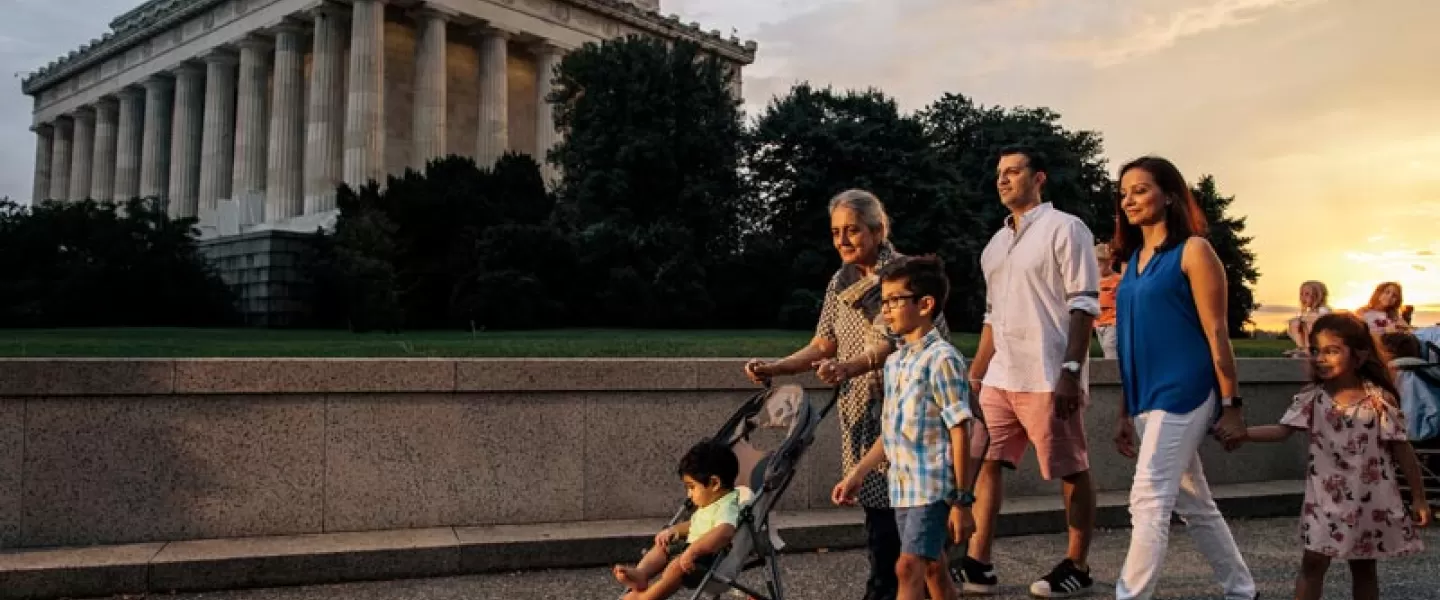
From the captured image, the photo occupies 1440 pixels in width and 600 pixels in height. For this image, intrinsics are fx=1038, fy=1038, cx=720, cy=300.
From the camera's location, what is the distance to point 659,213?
38.4 metres

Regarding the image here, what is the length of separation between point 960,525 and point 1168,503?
3.13 feet

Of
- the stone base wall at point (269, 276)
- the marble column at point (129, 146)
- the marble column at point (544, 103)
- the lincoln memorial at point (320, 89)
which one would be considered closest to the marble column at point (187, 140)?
the lincoln memorial at point (320, 89)

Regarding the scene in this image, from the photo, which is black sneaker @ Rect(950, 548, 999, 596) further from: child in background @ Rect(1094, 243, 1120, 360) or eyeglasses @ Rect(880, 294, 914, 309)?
child in background @ Rect(1094, 243, 1120, 360)

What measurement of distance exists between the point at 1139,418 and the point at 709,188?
1323 inches

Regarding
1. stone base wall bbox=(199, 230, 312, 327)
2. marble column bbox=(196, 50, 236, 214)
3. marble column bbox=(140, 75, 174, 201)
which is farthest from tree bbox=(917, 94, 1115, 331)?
marble column bbox=(140, 75, 174, 201)

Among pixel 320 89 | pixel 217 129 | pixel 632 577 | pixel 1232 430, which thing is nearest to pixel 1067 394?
pixel 1232 430

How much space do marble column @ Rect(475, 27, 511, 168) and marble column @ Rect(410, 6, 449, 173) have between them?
2.38 metres

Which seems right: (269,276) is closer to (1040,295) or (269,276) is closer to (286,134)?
(286,134)

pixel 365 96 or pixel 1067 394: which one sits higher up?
pixel 365 96

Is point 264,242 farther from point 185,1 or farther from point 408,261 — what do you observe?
point 185,1

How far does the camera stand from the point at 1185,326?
4855mm

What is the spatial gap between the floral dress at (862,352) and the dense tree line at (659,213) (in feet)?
91.6

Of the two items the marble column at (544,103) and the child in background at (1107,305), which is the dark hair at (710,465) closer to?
the child in background at (1107,305)

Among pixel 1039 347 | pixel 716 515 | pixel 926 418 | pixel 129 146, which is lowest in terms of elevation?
pixel 716 515
